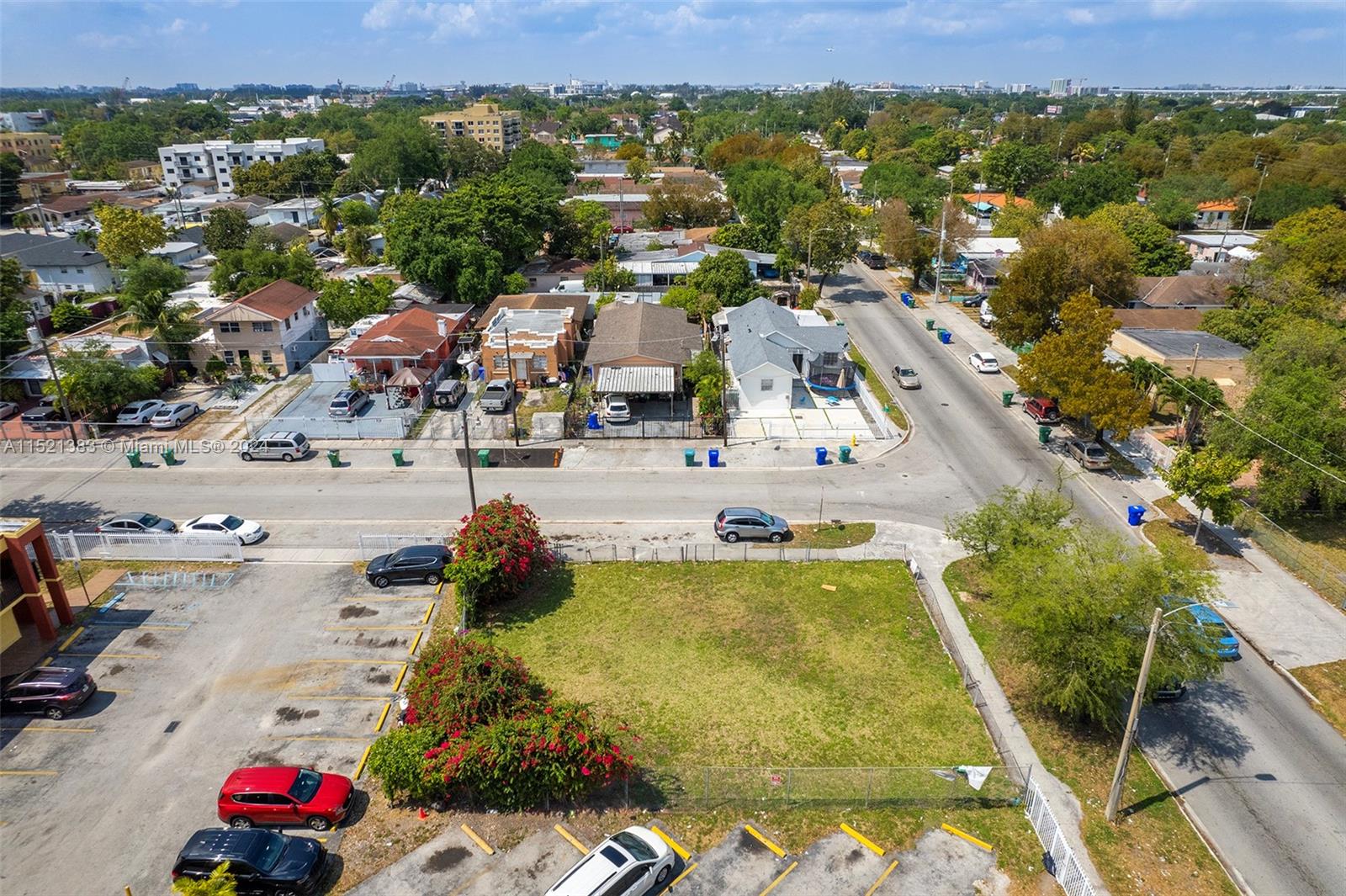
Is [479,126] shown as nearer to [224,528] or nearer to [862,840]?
[224,528]

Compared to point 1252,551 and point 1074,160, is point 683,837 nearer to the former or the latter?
point 1252,551

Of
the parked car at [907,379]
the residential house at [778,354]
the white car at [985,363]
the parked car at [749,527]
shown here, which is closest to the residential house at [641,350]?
the residential house at [778,354]

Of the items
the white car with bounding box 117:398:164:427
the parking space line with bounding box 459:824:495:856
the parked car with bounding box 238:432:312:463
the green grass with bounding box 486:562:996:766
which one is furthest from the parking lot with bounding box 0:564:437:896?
the white car with bounding box 117:398:164:427

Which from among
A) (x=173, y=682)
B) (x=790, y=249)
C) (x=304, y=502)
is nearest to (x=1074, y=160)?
(x=790, y=249)

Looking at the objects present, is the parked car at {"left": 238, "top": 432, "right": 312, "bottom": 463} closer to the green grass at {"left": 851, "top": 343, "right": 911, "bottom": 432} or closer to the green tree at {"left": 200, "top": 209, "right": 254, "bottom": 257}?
the green grass at {"left": 851, "top": 343, "right": 911, "bottom": 432}

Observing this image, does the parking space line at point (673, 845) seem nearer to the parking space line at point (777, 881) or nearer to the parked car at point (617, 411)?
the parking space line at point (777, 881)

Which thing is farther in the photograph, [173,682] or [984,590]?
[984,590]
